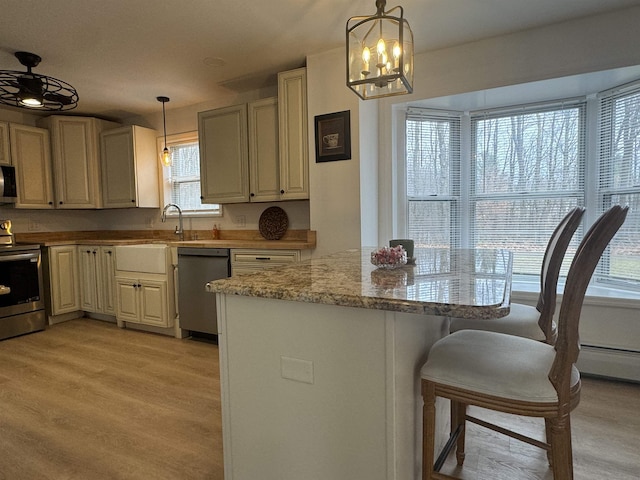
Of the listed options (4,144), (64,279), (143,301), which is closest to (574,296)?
(143,301)

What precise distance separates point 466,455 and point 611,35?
2.78 metres

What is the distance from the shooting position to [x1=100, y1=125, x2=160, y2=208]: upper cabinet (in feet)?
Result: 14.3

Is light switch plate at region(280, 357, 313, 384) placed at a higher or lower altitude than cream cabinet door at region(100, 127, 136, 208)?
lower

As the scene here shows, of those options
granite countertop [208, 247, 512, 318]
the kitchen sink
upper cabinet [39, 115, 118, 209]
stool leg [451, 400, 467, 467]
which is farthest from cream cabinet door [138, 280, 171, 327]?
stool leg [451, 400, 467, 467]

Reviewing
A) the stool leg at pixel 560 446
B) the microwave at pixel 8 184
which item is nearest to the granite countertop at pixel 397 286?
the stool leg at pixel 560 446

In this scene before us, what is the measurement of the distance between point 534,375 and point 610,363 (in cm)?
212

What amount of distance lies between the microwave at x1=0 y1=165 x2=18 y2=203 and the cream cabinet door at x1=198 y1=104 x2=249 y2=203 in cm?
208

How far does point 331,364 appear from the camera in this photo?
3.91 ft

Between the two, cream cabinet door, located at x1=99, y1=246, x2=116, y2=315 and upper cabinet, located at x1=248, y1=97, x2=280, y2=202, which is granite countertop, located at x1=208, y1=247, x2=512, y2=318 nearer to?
upper cabinet, located at x1=248, y1=97, x2=280, y2=202

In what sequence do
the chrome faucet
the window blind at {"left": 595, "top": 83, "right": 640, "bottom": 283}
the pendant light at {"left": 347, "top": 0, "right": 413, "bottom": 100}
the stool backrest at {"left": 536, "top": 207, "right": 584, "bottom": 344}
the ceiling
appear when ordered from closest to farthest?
1. the pendant light at {"left": 347, "top": 0, "right": 413, "bottom": 100}
2. the stool backrest at {"left": 536, "top": 207, "right": 584, "bottom": 344}
3. the ceiling
4. the window blind at {"left": 595, "top": 83, "right": 640, "bottom": 283}
5. the chrome faucet

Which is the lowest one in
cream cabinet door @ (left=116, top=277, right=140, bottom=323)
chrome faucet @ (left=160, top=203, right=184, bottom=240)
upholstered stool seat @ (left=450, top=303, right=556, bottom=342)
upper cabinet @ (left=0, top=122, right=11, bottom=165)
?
cream cabinet door @ (left=116, top=277, right=140, bottom=323)

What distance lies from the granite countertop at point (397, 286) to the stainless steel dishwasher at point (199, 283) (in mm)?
1813

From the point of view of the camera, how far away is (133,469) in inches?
68.0

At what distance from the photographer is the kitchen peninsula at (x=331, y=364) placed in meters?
1.11
